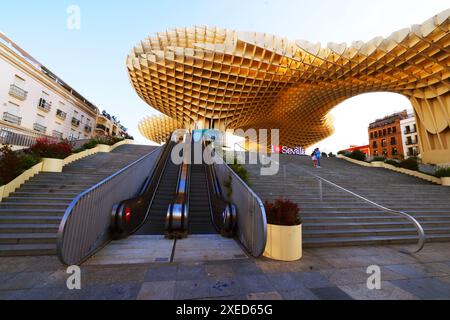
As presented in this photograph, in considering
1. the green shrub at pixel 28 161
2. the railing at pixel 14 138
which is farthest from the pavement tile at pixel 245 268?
the railing at pixel 14 138

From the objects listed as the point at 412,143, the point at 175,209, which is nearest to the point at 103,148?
the point at 175,209

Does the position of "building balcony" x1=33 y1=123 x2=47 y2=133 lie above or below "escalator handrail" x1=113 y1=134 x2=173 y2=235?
above

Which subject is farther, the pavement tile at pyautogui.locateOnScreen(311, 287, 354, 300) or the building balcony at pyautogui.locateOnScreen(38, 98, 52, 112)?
the building balcony at pyautogui.locateOnScreen(38, 98, 52, 112)

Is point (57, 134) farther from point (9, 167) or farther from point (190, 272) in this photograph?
point (190, 272)

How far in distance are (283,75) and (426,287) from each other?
2479 centimetres

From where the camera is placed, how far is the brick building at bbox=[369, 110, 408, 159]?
46.2 m

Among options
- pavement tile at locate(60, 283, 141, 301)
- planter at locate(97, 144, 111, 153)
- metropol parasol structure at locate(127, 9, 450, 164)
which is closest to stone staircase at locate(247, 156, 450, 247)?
pavement tile at locate(60, 283, 141, 301)

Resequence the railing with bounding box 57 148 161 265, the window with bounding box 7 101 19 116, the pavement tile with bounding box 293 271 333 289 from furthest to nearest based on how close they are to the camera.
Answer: the window with bounding box 7 101 19 116 → the railing with bounding box 57 148 161 265 → the pavement tile with bounding box 293 271 333 289

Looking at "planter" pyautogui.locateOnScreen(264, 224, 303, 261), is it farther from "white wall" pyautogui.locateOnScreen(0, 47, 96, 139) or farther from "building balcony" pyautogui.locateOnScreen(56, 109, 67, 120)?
"building balcony" pyautogui.locateOnScreen(56, 109, 67, 120)

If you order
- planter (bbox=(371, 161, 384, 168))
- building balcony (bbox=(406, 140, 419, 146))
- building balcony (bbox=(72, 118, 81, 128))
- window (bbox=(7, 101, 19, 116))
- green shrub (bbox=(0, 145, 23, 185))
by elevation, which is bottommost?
green shrub (bbox=(0, 145, 23, 185))

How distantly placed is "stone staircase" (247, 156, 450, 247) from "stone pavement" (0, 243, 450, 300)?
117 centimetres

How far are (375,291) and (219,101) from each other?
97.9ft

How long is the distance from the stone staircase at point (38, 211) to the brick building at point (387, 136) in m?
56.6
